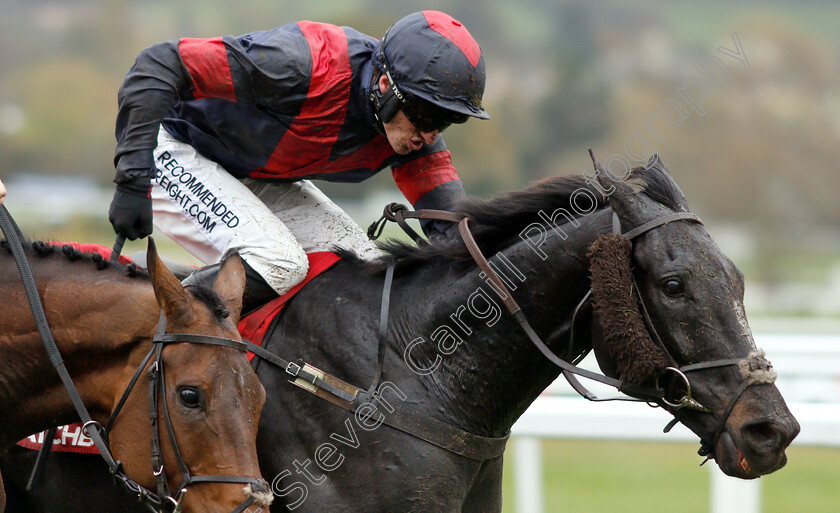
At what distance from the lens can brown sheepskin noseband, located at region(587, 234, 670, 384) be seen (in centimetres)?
302

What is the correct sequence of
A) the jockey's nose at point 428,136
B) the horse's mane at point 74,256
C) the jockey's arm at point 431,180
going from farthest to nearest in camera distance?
the jockey's arm at point 431,180
the jockey's nose at point 428,136
the horse's mane at point 74,256

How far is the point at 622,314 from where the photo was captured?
3.02 meters

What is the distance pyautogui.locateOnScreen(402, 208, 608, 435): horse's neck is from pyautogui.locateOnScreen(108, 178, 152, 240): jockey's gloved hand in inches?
41.8

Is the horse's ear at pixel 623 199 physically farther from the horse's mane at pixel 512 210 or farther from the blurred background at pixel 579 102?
the blurred background at pixel 579 102

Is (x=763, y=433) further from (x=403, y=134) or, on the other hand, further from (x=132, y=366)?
(x=132, y=366)

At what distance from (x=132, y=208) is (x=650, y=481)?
6.30 meters

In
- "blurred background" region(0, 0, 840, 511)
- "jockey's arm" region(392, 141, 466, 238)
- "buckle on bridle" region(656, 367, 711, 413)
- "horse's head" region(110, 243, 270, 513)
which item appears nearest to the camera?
"horse's head" region(110, 243, 270, 513)

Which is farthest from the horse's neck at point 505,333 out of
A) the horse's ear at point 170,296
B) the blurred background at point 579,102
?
the blurred background at point 579,102

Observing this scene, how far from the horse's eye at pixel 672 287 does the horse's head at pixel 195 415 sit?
1.28m

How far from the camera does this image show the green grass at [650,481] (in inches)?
295

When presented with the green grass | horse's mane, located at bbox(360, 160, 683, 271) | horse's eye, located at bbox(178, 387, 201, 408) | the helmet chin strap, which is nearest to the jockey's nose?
the helmet chin strap

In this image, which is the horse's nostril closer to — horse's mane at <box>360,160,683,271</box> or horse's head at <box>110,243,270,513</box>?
horse's mane at <box>360,160,683,271</box>

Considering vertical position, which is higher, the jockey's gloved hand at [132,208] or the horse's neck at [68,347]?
the jockey's gloved hand at [132,208]

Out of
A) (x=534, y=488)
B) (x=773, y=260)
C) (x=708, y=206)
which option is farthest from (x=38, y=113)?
(x=534, y=488)
